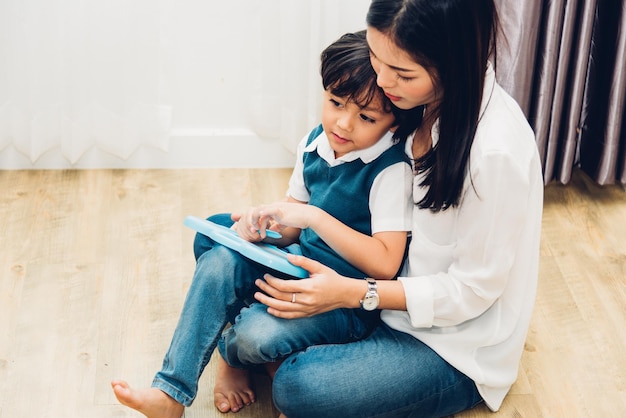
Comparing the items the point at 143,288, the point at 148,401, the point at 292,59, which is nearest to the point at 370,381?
the point at 148,401

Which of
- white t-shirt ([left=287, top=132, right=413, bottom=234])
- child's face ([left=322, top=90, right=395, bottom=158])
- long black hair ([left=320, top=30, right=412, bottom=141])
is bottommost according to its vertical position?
white t-shirt ([left=287, top=132, right=413, bottom=234])

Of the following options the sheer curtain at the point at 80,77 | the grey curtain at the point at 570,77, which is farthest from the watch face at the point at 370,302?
the sheer curtain at the point at 80,77

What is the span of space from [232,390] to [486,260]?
0.58m

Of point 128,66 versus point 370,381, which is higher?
point 128,66

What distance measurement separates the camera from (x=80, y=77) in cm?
234

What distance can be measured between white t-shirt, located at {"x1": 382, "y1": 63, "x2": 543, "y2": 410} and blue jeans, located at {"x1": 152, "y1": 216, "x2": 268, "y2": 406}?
0.30m

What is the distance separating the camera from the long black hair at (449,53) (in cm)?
135

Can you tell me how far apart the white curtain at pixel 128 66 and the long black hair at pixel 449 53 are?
2.90 ft

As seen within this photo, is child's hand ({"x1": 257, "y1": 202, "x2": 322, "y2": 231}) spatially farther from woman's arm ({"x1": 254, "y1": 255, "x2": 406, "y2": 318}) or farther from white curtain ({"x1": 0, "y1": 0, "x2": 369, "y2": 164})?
white curtain ({"x1": 0, "y1": 0, "x2": 369, "y2": 164})

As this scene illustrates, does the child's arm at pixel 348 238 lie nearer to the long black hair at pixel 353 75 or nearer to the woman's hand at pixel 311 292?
the woman's hand at pixel 311 292

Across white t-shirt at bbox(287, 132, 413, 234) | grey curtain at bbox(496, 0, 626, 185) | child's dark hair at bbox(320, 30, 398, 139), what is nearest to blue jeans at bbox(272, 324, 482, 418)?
white t-shirt at bbox(287, 132, 413, 234)

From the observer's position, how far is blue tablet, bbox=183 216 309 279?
1.60m

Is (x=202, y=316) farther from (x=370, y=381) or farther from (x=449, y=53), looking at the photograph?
(x=449, y=53)

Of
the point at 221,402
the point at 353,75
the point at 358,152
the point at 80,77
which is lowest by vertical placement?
the point at 221,402
